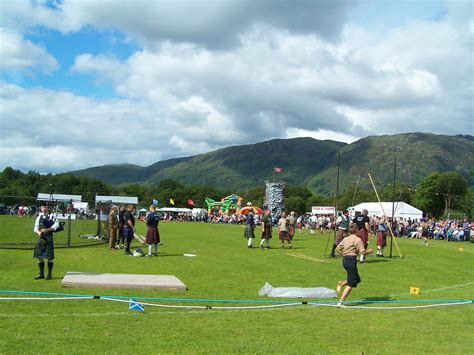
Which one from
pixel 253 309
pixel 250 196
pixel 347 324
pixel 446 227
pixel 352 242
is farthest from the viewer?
pixel 250 196

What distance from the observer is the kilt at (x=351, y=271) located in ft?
35.8

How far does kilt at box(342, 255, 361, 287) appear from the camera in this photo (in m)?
10.9

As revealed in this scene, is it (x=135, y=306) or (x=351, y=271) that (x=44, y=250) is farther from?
(x=351, y=271)

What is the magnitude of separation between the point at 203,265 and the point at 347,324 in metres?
8.81

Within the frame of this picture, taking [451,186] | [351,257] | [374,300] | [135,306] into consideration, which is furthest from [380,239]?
[451,186]

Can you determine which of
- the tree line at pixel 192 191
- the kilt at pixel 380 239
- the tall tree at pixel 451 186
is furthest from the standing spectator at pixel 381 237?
the tree line at pixel 192 191

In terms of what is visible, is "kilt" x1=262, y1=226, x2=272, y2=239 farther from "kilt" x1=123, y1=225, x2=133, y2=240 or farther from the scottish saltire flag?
the scottish saltire flag

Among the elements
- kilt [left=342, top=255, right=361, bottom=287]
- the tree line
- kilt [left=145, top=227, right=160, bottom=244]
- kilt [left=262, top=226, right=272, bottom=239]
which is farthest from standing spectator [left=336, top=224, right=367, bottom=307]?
the tree line

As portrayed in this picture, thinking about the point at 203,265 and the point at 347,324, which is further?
the point at 203,265

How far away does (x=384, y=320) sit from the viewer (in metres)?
9.52

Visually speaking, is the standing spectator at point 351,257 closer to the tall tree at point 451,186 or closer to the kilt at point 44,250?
the kilt at point 44,250

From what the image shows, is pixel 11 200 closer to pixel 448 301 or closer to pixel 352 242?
pixel 352 242

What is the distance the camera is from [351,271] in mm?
11031

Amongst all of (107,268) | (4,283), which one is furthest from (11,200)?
(4,283)
